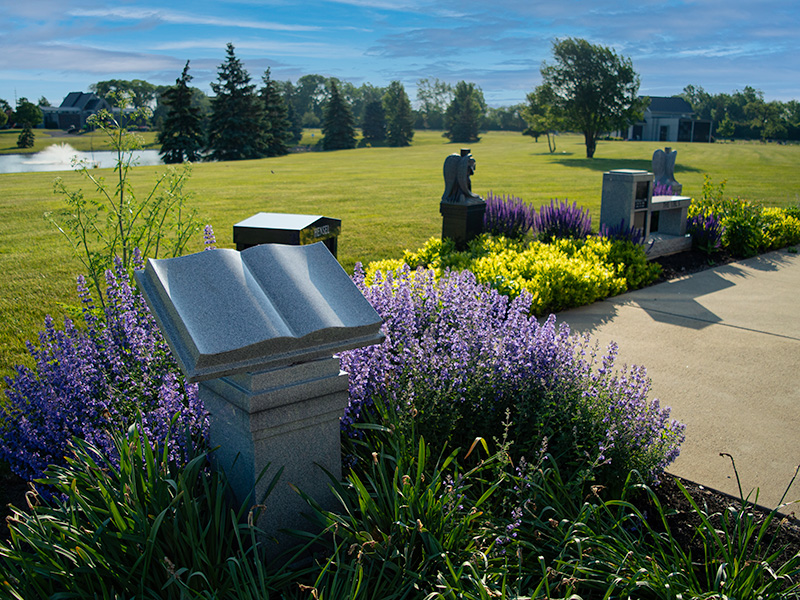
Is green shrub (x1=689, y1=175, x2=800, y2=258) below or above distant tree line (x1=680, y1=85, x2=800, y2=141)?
below

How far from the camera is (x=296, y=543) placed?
2662 mm

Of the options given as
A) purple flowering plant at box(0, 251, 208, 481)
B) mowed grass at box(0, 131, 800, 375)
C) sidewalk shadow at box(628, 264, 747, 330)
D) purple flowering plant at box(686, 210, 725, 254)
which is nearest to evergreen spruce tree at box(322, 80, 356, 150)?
mowed grass at box(0, 131, 800, 375)

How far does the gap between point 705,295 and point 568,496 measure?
6.02m

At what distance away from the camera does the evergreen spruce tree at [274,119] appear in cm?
5712

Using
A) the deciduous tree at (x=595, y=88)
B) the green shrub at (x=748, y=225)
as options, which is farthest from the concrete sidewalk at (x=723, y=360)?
the deciduous tree at (x=595, y=88)

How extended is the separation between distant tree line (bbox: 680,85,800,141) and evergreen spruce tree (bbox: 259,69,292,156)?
8233 cm

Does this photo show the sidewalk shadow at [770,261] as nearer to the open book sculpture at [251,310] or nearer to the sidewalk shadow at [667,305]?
the sidewalk shadow at [667,305]

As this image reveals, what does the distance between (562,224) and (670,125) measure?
306 ft

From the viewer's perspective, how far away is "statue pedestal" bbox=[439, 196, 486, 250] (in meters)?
9.51

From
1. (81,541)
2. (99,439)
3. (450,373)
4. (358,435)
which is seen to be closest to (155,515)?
(81,541)

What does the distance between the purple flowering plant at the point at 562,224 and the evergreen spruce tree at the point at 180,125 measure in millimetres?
46034

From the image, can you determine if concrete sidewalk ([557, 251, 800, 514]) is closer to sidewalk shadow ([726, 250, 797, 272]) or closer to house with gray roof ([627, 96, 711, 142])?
sidewalk shadow ([726, 250, 797, 272])

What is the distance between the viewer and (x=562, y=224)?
991 centimetres

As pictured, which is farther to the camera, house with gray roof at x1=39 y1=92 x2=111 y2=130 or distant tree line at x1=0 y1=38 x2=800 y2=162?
house with gray roof at x1=39 y1=92 x2=111 y2=130
